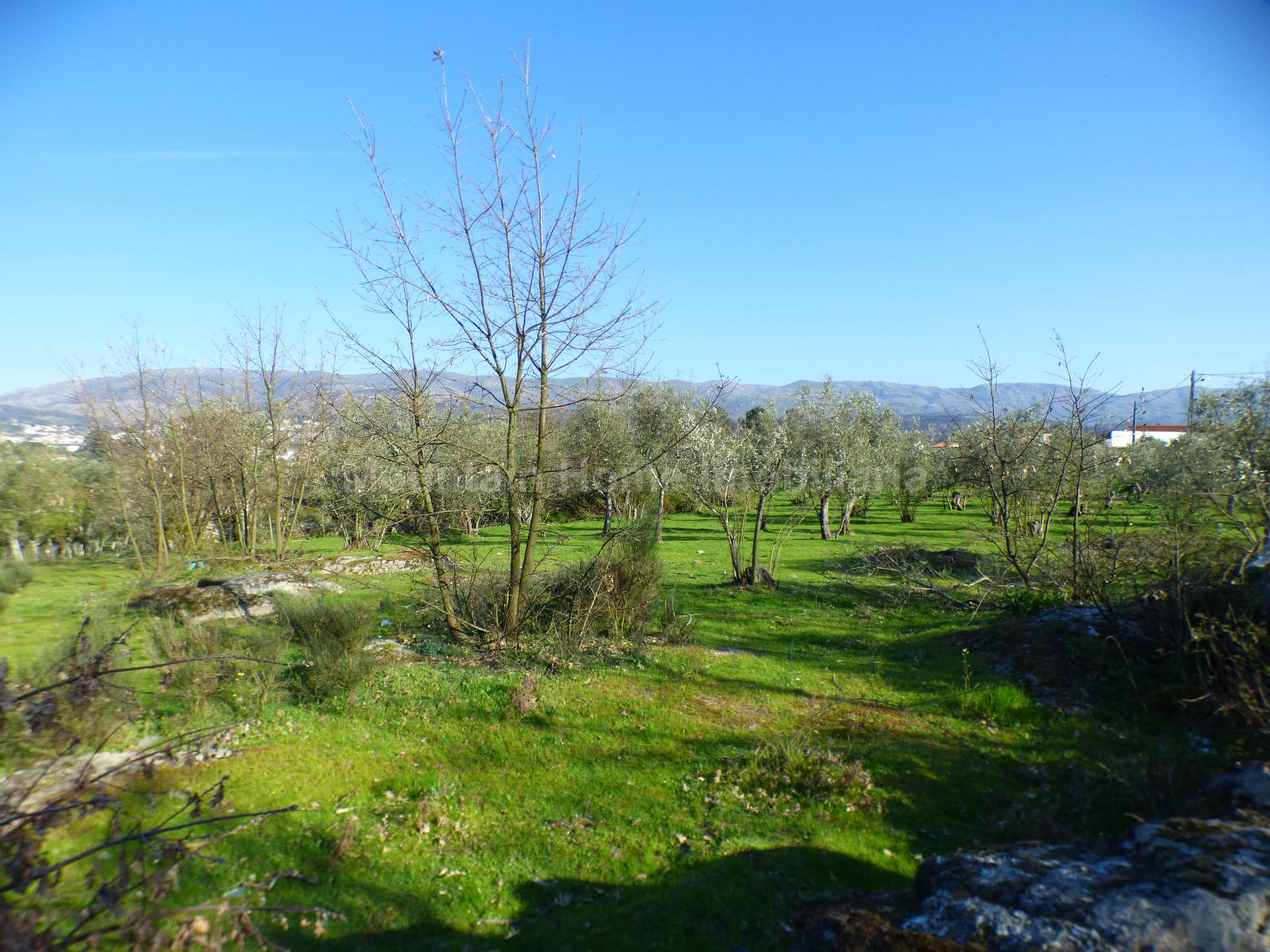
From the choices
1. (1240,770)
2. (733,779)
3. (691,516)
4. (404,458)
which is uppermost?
(404,458)

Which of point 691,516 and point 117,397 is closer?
point 117,397

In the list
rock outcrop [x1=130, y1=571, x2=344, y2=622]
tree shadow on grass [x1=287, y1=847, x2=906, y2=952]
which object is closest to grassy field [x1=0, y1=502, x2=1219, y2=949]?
tree shadow on grass [x1=287, y1=847, x2=906, y2=952]

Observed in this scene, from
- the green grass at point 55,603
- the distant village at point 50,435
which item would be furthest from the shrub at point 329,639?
the distant village at point 50,435

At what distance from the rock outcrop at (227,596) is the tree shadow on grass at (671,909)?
27.2 feet

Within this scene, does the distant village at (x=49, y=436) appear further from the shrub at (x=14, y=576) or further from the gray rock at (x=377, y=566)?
the gray rock at (x=377, y=566)

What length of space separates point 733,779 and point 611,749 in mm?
1406

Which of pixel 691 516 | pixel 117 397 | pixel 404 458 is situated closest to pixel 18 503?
pixel 117 397

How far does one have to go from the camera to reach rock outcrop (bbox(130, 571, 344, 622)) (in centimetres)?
1131

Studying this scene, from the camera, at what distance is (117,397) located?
15.6 m

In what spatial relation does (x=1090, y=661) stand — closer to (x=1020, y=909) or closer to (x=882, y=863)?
(x=882, y=863)

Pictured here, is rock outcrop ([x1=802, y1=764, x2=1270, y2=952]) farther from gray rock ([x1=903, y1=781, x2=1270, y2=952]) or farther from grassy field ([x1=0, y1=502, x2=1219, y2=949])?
grassy field ([x1=0, y1=502, x2=1219, y2=949])

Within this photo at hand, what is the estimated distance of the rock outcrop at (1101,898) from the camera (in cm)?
268

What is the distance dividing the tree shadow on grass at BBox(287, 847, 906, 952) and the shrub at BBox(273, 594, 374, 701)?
368 centimetres

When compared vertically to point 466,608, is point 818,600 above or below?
below
